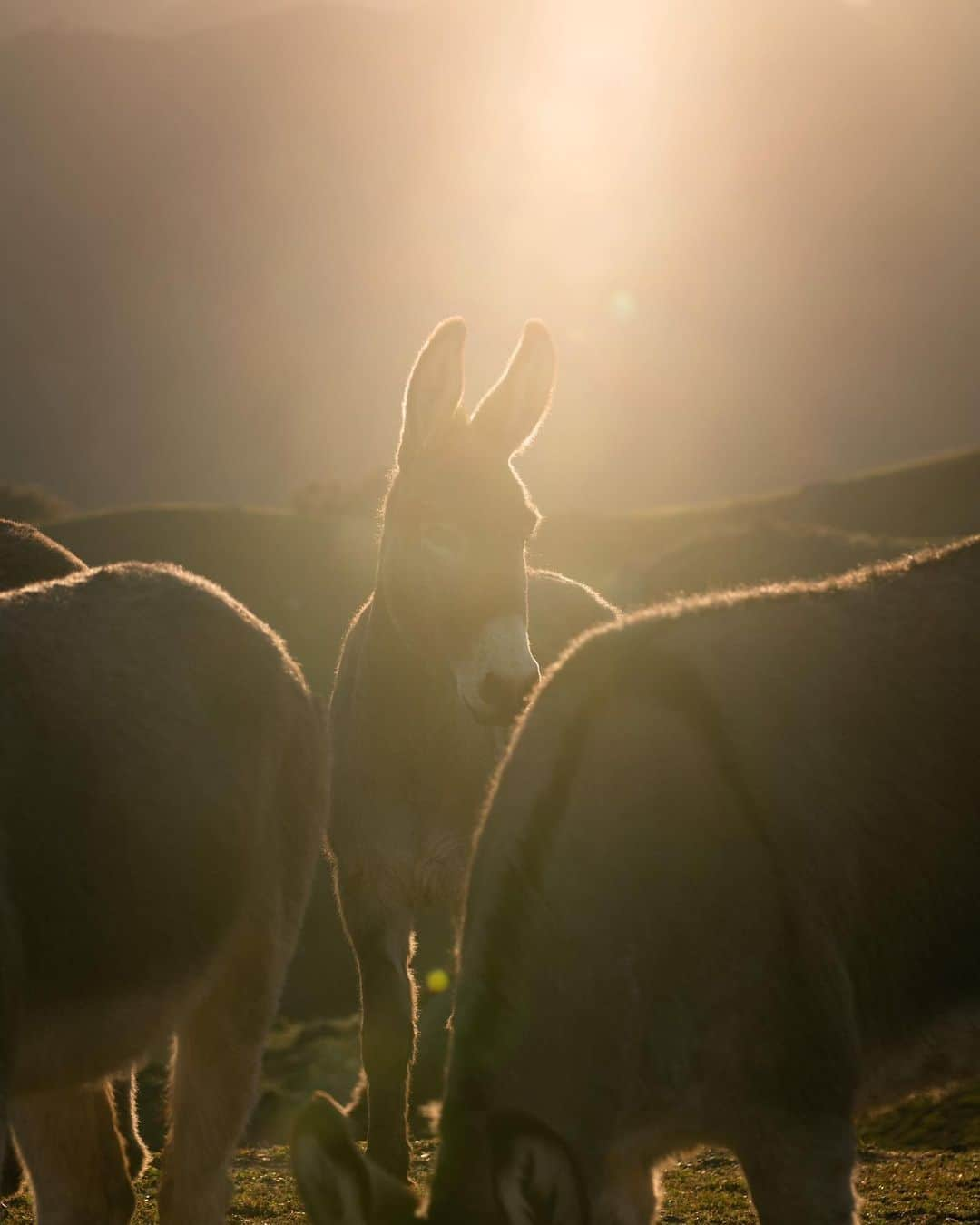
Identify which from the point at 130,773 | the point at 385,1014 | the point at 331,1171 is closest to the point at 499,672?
the point at 385,1014

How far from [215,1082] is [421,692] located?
247 centimetres

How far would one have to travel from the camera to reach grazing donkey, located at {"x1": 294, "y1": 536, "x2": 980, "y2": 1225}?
3203 millimetres

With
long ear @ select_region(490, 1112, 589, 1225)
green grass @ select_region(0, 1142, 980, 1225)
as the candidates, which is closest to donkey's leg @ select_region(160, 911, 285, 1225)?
green grass @ select_region(0, 1142, 980, 1225)

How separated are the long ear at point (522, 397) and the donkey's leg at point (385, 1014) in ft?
7.91

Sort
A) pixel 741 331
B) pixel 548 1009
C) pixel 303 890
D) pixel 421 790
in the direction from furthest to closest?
pixel 741 331, pixel 421 790, pixel 303 890, pixel 548 1009

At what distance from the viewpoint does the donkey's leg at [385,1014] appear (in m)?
6.10

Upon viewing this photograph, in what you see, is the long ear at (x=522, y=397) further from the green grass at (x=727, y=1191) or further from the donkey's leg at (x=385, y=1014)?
the green grass at (x=727, y=1191)

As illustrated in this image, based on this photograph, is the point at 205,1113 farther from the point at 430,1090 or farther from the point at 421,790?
the point at 430,1090

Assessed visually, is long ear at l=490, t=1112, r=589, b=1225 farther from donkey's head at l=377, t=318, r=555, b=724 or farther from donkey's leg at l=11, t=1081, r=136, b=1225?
donkey's head at l=377, t=318, r=555, b=724

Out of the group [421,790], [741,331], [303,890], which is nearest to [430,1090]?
[421,790]

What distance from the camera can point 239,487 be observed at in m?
117

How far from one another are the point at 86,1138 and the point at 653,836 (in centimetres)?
254

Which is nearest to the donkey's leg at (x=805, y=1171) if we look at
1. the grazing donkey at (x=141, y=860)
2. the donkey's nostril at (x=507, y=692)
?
the grazing donkey at (x=141, y=860)

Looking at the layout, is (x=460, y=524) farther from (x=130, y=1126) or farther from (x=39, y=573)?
(x=130, y=1126)
